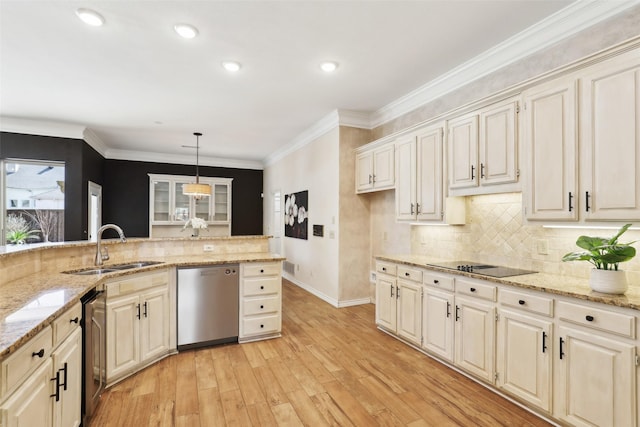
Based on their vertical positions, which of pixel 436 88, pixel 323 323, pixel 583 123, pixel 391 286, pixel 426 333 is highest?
pixel 436 88

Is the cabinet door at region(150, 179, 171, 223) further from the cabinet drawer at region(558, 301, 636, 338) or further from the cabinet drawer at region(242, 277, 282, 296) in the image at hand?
the cabinet drawer at region(558, 301, 636, 338)

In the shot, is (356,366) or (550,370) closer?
(550,370)

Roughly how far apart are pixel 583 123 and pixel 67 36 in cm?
409

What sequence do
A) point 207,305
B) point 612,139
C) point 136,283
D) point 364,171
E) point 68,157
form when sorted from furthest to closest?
point 68,157, point 364,171, point 207,305, point 136,283, point 612,139

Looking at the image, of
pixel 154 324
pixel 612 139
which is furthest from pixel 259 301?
pixel 612 139

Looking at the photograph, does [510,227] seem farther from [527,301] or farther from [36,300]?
[36,300]

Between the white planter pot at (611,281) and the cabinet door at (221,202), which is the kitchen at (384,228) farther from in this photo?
the cabinet door at (221,202)

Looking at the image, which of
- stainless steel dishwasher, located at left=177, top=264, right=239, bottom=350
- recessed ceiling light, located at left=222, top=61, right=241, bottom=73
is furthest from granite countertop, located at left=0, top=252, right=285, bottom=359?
recessed ceiling light, located at left=222, top=61, right=241, bottom=73

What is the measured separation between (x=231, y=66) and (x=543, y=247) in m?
3.40

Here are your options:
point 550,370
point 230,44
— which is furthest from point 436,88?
point 550,370

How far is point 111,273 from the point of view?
255 cm

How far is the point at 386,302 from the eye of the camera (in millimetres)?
3627

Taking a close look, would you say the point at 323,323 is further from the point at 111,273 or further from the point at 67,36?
the point at 67,36

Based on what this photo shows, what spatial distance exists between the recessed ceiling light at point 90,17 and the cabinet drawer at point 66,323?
2.17m
